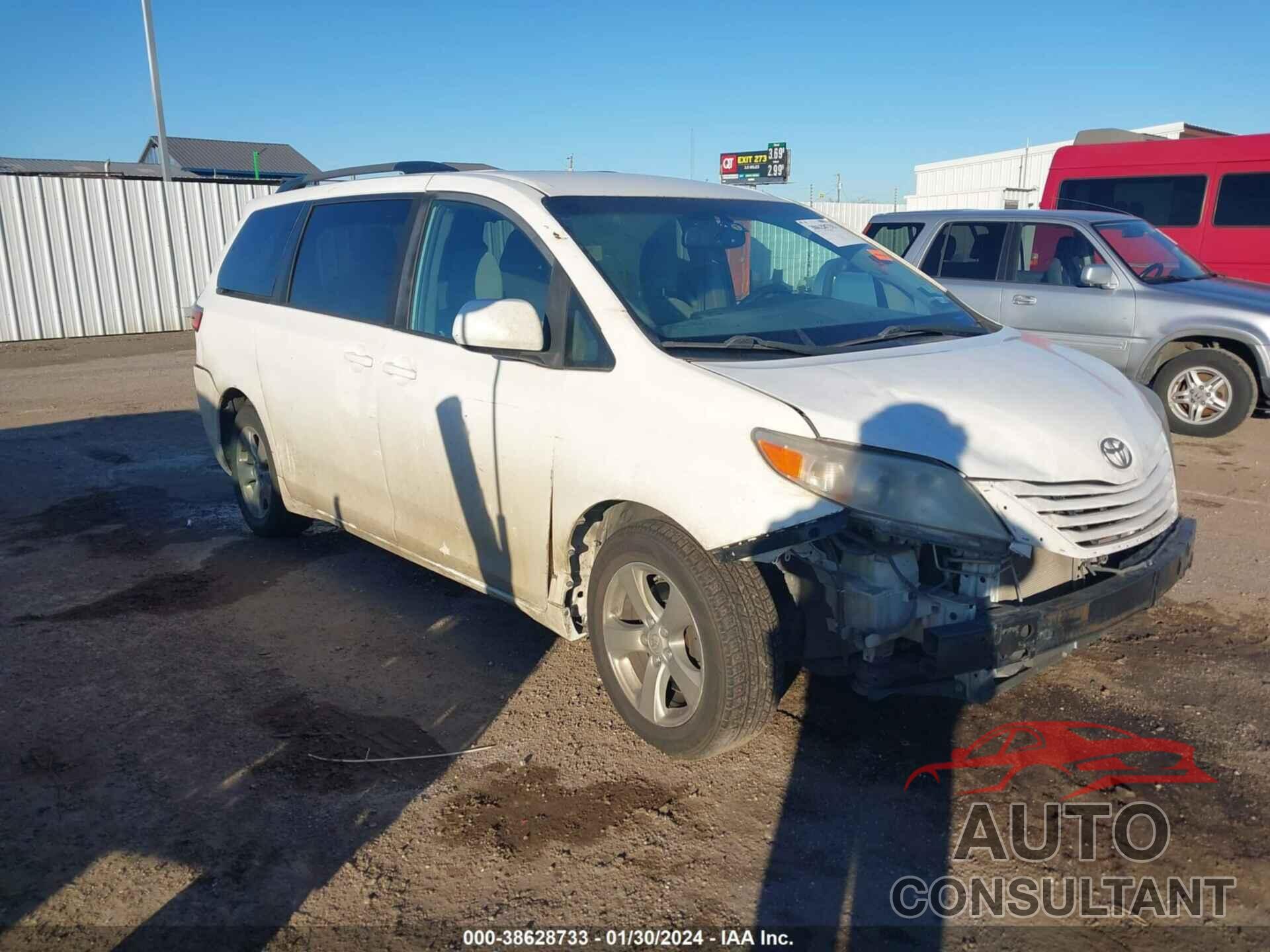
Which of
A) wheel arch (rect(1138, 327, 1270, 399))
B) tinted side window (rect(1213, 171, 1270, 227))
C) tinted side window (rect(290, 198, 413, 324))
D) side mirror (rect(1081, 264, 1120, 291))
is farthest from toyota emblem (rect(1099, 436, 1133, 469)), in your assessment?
tinted side window (rect(1213, 171, 1270, 227))

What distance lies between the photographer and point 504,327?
141 inches

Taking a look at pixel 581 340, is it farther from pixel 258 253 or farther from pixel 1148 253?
pixel 1148 253

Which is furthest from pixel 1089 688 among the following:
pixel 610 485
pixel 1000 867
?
pixel 610 485

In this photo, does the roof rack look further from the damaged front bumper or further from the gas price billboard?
the gas price billboard

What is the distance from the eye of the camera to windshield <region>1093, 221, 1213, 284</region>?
8.48 meters

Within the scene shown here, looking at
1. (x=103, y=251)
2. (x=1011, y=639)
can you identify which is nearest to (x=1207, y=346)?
(x=1011, y=639)

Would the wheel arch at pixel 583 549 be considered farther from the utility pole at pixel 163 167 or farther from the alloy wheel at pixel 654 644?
the utility pole at pixel 163 167

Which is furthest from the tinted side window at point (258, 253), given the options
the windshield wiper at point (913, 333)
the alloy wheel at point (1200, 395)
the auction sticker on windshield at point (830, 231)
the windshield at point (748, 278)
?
the alloy wheel at point (1200, 395)

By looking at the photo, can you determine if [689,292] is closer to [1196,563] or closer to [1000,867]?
[1000,867]

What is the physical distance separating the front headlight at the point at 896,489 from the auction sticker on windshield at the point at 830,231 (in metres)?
1.86

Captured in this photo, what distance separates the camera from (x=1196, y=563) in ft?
17.4

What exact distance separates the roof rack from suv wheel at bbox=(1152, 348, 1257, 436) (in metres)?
6.08

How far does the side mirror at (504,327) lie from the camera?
3.59m

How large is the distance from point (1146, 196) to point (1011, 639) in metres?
10.7
